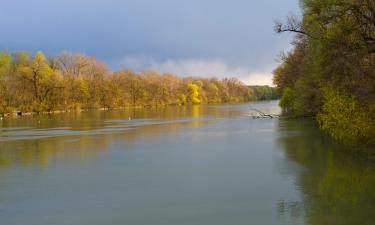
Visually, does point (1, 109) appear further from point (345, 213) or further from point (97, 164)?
point (345, 213)

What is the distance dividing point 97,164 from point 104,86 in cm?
6154

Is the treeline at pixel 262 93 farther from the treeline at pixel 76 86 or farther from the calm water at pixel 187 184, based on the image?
the calm water at pixel 187 184

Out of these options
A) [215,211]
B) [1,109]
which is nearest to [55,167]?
[215,211]

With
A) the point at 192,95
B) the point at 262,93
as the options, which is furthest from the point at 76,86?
the point at 262,93

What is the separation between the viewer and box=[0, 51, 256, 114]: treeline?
59219 mm

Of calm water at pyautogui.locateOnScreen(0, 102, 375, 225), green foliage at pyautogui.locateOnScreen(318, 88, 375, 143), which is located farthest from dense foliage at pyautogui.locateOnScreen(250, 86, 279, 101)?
green foliage at pyautogui.locateOnScreen(318, 88, 375, 143)

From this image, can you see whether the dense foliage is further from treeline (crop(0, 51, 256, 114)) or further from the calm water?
the calm water

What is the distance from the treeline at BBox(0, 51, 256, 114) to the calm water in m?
39.8

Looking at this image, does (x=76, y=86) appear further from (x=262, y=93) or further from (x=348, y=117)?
(x=262, y=93)

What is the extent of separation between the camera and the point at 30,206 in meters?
10.5

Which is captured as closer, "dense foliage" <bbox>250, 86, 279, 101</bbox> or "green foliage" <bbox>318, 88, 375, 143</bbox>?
"green foliage" <bbox>318, 88, 375, 143</bbox>

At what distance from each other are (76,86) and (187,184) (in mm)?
59457

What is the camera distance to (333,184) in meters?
12.5

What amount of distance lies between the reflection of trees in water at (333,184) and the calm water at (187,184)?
2cm
